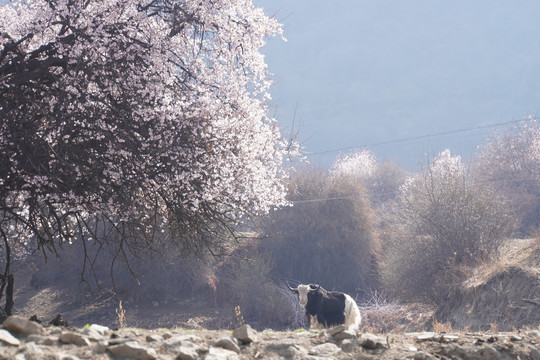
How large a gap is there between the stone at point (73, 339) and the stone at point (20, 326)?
341mm

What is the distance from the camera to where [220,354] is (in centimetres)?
563

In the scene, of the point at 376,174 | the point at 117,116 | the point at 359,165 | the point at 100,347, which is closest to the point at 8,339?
the point at 100,347

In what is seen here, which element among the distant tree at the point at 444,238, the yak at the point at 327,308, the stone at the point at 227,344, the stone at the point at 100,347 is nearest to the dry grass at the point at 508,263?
the distant tree at the point at 444,238

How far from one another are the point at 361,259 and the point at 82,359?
40.8 meters

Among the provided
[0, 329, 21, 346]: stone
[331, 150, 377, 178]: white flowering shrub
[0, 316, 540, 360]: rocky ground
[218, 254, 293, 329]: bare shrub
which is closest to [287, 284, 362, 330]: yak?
[0, 316, 540, 360]: rocky ground

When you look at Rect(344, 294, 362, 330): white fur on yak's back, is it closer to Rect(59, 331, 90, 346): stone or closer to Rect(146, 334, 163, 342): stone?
Rect(146, 334, 163, 342): stone

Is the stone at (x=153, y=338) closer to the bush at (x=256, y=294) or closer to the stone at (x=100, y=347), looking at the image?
the stone at (x=100, y=347)

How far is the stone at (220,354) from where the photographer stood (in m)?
5.50

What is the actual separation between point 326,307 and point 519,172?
2032 inches

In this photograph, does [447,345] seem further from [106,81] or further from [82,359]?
[106,81]

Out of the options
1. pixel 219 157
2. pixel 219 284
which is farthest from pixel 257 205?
pixel 219 284

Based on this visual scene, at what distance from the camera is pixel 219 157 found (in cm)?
884

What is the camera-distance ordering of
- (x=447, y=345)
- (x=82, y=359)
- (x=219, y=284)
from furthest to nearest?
(x=219, y=284)
(x=447, y=345)
(x=82, y=359)

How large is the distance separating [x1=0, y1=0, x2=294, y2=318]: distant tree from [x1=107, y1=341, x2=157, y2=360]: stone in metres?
2.75
